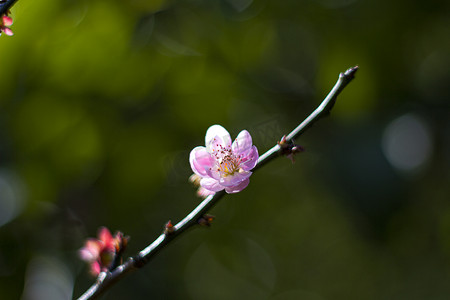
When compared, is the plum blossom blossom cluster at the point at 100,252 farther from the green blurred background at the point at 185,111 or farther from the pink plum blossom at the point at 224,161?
the green blurred background at the point at 185,111

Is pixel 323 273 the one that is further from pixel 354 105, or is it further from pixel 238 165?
pixel 238 165

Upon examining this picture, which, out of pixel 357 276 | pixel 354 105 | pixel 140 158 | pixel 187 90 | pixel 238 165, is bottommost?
pixel 357 276

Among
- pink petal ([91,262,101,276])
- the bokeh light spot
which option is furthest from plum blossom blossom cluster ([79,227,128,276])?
the bokeh light spot

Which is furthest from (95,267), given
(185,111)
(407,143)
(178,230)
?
(407,143)

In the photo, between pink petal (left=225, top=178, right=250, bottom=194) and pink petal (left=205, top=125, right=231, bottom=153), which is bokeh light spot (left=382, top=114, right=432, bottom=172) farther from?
pink petal (left=225, top=178, right=250, bottom=194)

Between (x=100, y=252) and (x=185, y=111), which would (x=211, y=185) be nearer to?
(x=100, y=252)

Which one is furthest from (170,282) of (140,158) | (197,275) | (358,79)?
(358,79)

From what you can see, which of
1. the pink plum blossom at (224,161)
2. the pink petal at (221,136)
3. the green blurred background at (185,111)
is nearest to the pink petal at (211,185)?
the pink plum blossom at (224,161)
